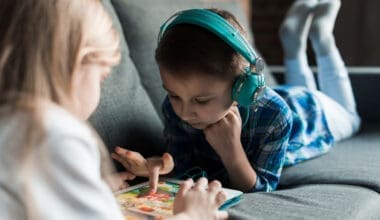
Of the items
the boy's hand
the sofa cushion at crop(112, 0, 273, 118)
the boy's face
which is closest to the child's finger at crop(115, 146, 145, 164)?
the boy's hand

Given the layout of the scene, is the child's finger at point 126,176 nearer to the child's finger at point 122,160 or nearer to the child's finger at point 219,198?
the child's finger at point 122,160

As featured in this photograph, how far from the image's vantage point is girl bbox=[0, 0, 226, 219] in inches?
30.7

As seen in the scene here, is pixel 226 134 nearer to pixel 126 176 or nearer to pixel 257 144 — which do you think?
pixel 257 144

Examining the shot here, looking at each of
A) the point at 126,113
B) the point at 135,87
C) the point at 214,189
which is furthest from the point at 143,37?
the point at 214,189

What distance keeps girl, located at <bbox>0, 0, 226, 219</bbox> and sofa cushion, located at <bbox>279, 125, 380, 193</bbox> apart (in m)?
0.81

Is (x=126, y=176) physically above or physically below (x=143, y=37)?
below

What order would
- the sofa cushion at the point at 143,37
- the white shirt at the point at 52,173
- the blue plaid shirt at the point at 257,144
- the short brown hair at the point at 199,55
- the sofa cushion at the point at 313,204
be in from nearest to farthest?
the white shirt at the point at 52,173 → the sofa cushion at the point at 313,204 → the short brown hair at the point at 199,55 → the blue plaid shirt at the point at 257,144 → the sofa cushion at the point at 143,37

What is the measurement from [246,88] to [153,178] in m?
0.28

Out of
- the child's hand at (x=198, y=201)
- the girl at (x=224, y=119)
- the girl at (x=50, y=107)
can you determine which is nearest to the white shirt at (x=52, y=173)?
the girl at (x=50, y=107)

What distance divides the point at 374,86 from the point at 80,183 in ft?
5.47

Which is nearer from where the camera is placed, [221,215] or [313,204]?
[221,215]

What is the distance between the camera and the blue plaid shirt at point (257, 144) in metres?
1.49

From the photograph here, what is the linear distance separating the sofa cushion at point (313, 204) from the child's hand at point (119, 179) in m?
0.25

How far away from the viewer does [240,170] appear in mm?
1418
